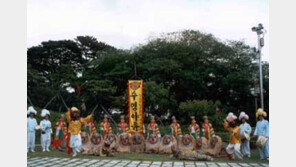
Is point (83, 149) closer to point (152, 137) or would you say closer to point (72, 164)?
point (152, 137)

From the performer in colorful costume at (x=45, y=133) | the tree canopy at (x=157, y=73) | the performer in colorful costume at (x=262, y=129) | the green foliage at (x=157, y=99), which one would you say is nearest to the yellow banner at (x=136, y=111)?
the performer in colorful costume at (x=45, y=133)

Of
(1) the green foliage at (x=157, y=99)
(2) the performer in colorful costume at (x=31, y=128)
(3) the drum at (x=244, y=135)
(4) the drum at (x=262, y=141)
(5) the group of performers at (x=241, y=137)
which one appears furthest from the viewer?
(1) the green foliage at (x=157, y=99)

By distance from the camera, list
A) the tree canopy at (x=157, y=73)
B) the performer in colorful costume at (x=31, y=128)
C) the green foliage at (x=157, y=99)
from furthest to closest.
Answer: the tree canopy at (x=157, y=73), the green foliage at (x=157, y=99), the performer in colorful costume at (x=31, y=128)

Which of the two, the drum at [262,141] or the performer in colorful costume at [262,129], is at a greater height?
the performer in colorful costume at [262,129]

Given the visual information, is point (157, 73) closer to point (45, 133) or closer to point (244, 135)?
point (45, 133)

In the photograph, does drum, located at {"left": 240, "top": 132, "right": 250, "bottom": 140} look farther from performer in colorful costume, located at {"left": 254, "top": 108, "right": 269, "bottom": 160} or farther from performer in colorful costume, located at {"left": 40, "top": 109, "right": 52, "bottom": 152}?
performer in colorful costume, located at {"left": 40, "top": 109, "right": 52, "bottom": 152}

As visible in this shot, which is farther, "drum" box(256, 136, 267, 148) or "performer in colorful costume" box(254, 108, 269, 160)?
"performer in colorful costume" box(254, 108, 269, 160)

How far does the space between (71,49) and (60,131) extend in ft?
42.5

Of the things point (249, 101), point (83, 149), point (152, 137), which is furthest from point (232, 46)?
point (83, 149)

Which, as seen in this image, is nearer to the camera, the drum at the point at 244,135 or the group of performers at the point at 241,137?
the group of performers at the point at 241,137

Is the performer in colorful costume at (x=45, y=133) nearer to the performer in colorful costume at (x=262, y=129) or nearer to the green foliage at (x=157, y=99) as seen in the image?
the performer in colorful costume at (x=262, y=129)

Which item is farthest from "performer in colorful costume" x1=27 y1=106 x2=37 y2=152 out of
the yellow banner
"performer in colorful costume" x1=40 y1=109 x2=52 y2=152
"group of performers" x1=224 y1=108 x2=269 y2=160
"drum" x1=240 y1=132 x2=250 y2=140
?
"drum" x1=240 y1=132 x2=250 y2=140

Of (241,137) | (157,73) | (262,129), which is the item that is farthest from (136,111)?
(157,73)

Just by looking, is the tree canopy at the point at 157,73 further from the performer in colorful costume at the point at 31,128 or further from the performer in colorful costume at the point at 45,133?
the performer in colorful costume at the point at 31,128
